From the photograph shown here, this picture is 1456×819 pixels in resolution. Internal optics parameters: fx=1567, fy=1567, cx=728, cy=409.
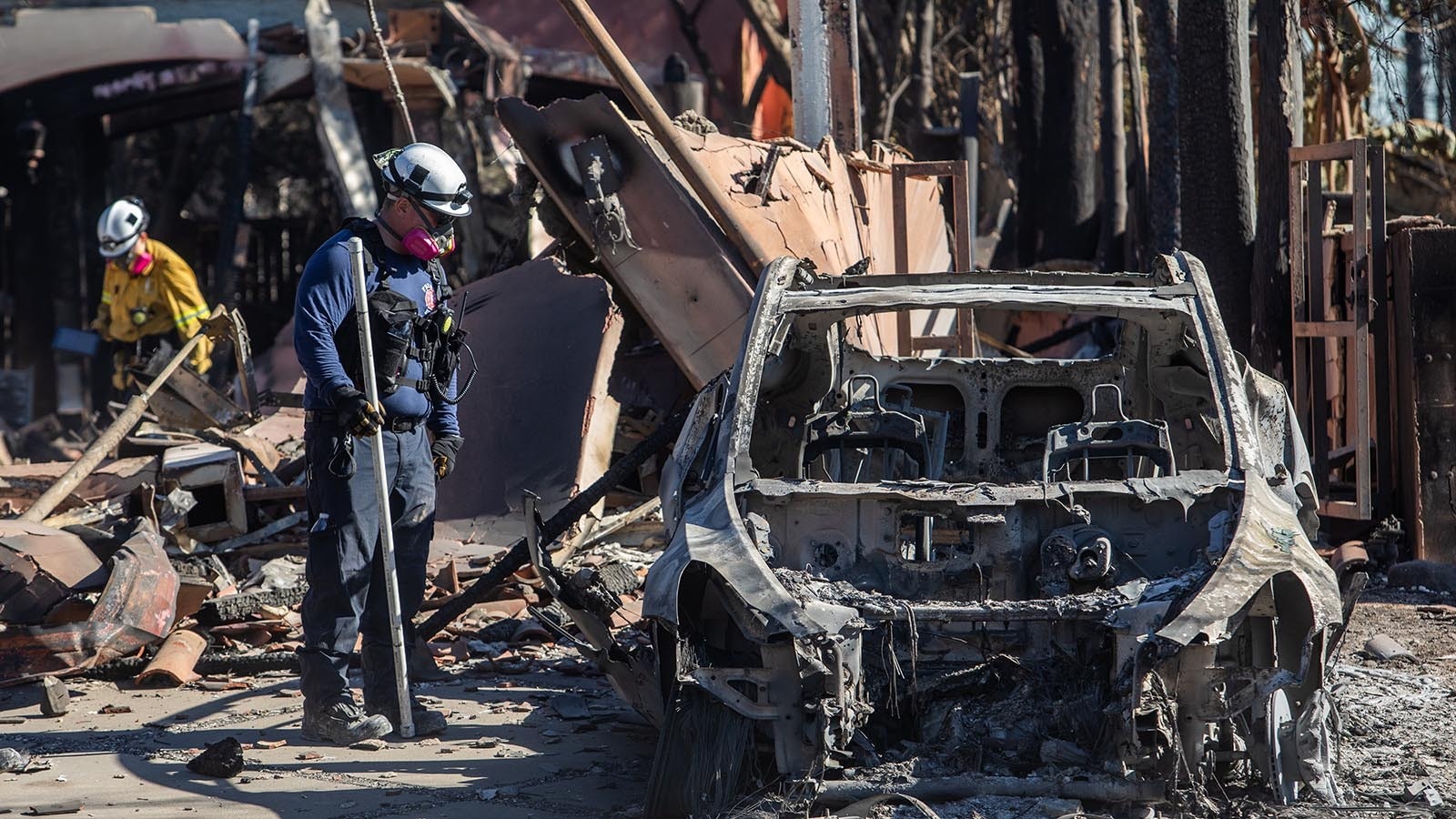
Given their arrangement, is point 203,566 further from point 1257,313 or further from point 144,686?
point 1257,313

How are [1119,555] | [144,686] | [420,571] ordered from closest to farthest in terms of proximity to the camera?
[1119,555] → [420,571] → [144,686]

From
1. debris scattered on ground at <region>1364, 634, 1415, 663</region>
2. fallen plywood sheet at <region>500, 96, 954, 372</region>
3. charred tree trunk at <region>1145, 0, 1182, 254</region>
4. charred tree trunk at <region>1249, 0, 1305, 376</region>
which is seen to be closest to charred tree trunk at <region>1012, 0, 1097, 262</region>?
charred tree trunk at <region>1145, 0, 1182, 254</region>

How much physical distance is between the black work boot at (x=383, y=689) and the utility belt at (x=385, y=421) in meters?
0.84

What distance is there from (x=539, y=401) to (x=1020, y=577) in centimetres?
465

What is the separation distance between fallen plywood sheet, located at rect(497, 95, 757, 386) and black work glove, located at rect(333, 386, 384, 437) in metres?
3.80

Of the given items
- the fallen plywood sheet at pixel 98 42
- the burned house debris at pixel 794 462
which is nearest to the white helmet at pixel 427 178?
the burned house debris at pixel 794 462

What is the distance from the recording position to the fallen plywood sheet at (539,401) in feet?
29.0

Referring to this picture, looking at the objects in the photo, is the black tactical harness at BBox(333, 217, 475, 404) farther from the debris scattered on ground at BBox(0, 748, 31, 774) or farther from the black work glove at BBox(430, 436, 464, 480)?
the debris scattered on ground at BBox(0, 748, 31, 774)

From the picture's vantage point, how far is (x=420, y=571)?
6.04 metres

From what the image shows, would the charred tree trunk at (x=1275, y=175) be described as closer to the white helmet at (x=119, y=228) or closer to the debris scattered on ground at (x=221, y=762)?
the debris scattered on ground at (x=221, y=762)

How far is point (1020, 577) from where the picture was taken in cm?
498

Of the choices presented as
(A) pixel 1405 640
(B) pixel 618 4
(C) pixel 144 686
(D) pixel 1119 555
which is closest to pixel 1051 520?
(D) pixel 1119 555

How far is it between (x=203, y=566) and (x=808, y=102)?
5531mm

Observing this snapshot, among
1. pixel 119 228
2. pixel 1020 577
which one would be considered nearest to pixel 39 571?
pixel 1020 577
